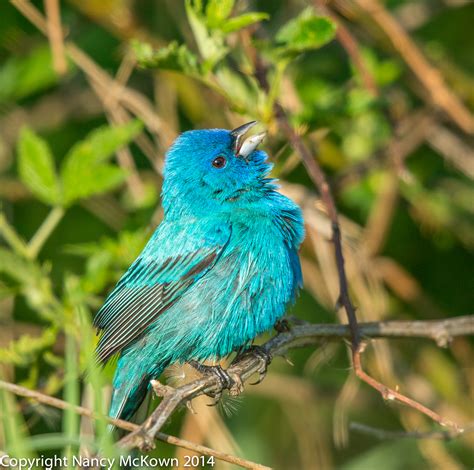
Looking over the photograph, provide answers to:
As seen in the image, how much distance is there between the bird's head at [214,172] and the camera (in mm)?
4582

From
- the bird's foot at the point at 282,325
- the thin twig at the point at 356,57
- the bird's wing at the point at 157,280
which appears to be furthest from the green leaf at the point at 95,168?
the thin twig at the point at 356,57

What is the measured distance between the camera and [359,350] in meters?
3.76

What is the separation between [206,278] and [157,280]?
10.5 inches

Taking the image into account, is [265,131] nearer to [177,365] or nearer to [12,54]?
[177,365]

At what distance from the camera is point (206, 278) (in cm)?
430

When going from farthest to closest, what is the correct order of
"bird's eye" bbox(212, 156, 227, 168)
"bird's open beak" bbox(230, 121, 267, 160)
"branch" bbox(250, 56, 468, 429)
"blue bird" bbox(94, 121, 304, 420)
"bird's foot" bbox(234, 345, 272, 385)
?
"bird's eye" bbox(212, 156, 227, 168), "bird's open beak" bbox(230, 121, 267, 160), "blue bird" bbox(94, 121, 304, 420), "bird's foot" bbox(234, 345, 272, 385), "branch" bbox(250, 56, 468, 429)

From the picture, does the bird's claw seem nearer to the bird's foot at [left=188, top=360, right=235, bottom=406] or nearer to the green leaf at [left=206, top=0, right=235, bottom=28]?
the bird's foot at [left=188, top=360, right=235, bottom=406]

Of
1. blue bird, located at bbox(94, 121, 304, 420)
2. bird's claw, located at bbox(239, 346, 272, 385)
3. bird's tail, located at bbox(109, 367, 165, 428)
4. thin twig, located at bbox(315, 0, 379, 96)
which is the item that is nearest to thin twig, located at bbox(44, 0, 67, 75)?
blue bird, located at bbox(94, 121, 304, 420)

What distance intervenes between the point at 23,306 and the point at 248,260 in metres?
2.98

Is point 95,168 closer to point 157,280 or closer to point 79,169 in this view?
point 79,169

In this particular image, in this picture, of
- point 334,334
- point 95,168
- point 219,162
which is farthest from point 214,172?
point 334,334

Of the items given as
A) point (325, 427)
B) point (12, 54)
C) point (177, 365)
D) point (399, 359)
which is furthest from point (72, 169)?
point (325, 427)

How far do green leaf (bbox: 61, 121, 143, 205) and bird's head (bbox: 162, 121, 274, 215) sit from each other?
32 cm

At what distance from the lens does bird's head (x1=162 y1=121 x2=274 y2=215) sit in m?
4.58
